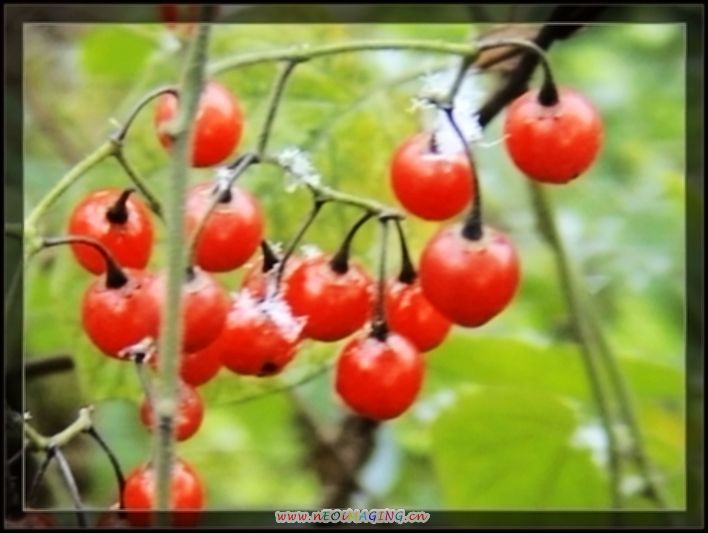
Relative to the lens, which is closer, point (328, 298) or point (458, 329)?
point (328, 298)

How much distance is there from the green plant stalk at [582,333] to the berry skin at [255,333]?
196 mm

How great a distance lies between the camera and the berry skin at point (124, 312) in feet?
2.06

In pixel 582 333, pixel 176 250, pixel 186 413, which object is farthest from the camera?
pixel 582 333

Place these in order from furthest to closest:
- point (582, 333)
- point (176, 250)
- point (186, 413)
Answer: point (582, 333)
point (186, 413)
point (176, 250)

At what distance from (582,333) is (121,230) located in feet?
0.93

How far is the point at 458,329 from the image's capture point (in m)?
0.75

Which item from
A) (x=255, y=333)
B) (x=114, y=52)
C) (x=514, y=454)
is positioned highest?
(x=114, y=52)

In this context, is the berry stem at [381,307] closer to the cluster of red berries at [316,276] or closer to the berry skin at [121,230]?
the cluster of red berries at [316,276]

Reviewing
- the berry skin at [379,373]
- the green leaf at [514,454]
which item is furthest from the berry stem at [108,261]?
the green leaf at [514,454]

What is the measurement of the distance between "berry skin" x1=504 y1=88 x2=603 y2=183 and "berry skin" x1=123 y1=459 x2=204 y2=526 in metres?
0.23

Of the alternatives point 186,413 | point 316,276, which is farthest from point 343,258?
point 186,413

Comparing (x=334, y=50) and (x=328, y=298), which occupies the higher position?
(x=334, y=50)

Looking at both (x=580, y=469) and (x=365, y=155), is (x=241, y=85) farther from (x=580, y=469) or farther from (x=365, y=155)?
(x=580, y=469)

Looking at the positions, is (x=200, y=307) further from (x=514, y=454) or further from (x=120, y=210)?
(x=514, y=454)
